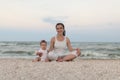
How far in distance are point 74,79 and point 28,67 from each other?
72.0 inches

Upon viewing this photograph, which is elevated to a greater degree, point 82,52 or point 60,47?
point 60,47

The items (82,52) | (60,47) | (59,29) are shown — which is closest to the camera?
(59,29)

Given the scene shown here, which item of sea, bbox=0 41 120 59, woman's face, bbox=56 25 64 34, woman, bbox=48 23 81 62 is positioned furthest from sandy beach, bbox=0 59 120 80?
sea, bbox=0 41 120 59

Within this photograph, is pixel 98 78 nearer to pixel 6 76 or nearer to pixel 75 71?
pixel 75 71

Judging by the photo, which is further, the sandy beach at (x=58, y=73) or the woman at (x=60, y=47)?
the woman at (x=60, y=47)

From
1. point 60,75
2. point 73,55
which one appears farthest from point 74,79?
point 73,55

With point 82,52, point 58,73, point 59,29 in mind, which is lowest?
point 82,52

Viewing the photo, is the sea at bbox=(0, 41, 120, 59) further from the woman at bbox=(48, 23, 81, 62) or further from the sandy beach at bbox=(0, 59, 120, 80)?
the sandy beach at bbox=(0, 59, 120, 80)

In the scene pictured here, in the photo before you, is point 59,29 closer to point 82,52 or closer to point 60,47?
point 60,47

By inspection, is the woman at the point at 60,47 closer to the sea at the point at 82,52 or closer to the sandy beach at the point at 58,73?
the sandy beach at the point at 58,73

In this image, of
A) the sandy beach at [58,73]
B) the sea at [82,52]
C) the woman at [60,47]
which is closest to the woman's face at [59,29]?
the woman at [60,47]

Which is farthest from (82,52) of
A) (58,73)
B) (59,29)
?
(58,73)

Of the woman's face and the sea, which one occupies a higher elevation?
the woman's face

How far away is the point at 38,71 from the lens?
7.39 m
